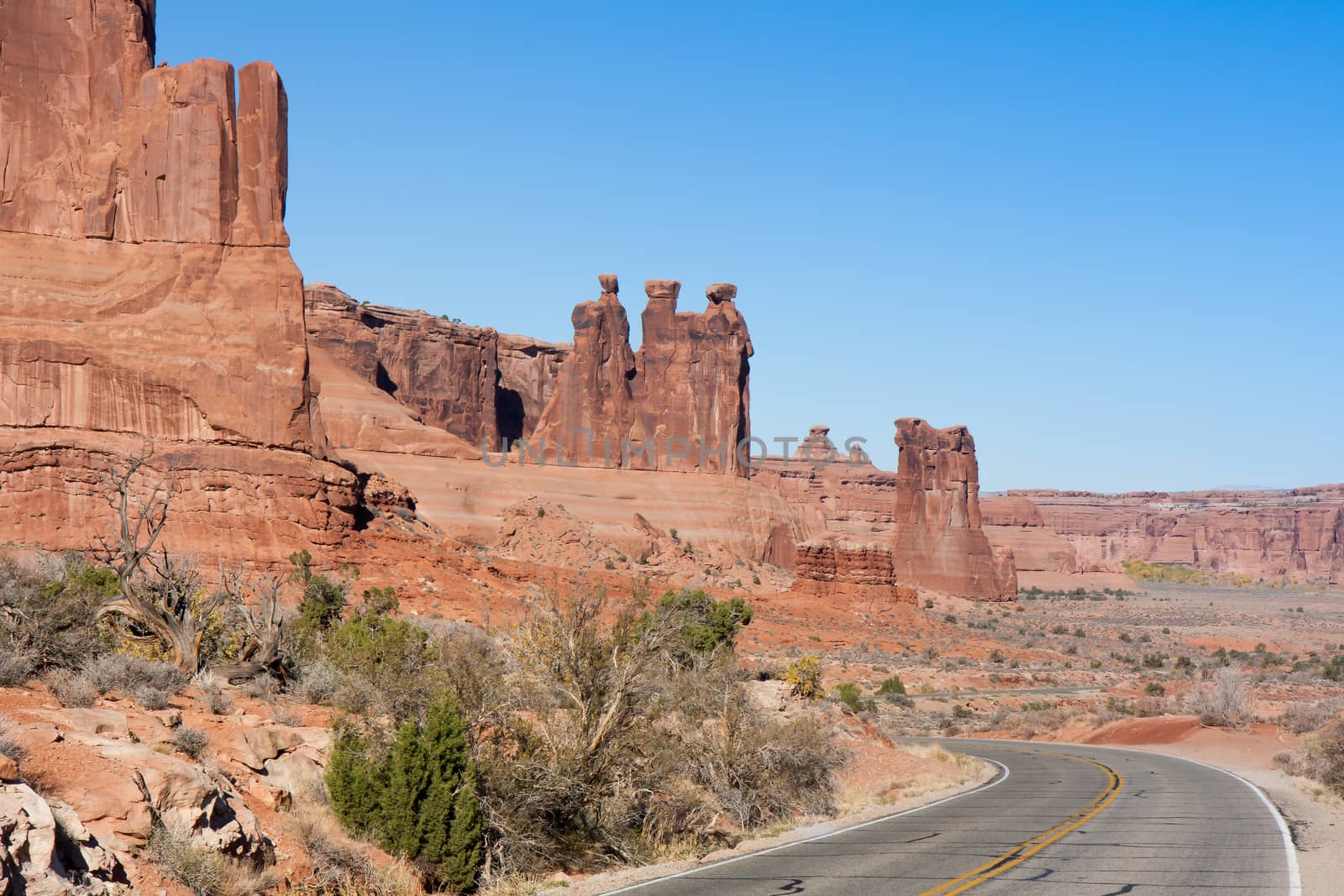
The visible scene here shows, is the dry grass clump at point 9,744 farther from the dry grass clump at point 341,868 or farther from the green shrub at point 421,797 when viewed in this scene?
the green shrub at point 421,797

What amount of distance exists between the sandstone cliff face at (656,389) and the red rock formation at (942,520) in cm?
1893

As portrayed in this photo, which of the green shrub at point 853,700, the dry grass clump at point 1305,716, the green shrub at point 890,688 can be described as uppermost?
the dry grass clump at point 1305,716

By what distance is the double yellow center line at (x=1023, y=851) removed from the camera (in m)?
12.5

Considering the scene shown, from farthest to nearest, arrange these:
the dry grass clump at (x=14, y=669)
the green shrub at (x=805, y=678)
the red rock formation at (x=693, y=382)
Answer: the red rock formation at (x=693, y=382)
the green shrub at (x=805, y=678)
the dry grass clump at (x=14, y=669)

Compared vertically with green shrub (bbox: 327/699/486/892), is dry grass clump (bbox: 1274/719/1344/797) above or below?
below

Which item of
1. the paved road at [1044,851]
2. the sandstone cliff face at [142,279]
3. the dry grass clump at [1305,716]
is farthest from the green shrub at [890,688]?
the paved road at [1044,851]

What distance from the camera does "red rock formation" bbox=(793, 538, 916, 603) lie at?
7325 cm

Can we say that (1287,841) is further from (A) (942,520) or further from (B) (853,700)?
(A) (942,520)

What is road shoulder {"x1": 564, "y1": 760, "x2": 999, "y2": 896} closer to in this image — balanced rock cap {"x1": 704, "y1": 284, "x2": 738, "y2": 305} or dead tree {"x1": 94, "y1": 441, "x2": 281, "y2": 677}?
dead tree {"x1": 94, "y1": 441, "x2": 281, "y2": 677}

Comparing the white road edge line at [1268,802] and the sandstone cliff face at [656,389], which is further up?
the sandstone cliff face at [656,389]

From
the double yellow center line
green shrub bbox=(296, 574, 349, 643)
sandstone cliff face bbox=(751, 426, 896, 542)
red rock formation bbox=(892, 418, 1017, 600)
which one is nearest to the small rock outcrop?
the double yellow center line

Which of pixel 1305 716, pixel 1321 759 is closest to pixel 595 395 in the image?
pixel 1305 716

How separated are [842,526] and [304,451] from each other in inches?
4660

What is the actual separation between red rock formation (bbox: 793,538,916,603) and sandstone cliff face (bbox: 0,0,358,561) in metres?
35.5
